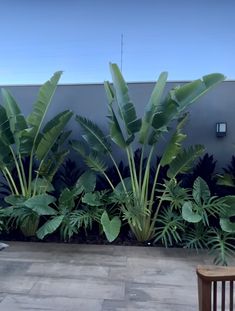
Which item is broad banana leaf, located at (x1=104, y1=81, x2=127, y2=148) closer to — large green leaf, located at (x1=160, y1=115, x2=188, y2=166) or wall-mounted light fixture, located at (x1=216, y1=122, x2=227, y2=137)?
large green leaf, located at (x1=160, y1=115, x2=188, y2=166)

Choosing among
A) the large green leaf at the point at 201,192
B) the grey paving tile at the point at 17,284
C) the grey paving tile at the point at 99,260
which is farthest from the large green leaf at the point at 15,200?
the large green leaf at the point at 201,192

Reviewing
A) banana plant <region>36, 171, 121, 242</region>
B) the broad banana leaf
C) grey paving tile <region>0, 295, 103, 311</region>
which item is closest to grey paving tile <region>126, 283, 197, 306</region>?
grey paving tile <region>0, 295, 103, 311</region>

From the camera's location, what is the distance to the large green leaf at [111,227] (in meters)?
4.14

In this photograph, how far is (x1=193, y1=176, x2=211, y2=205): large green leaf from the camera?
450 centimetres

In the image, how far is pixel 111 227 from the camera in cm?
429

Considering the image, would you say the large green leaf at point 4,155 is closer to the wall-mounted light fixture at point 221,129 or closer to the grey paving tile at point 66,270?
the grey paving tile at point 66,270

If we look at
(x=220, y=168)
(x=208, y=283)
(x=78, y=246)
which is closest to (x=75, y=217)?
(x=78, y=246)

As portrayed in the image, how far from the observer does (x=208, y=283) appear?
1.53 m

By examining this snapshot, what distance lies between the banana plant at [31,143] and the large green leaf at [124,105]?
841 mm

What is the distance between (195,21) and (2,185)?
528cm

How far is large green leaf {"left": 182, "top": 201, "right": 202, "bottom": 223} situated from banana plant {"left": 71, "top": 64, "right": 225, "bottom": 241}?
1.61 feet

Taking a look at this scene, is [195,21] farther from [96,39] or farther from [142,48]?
[96,39]

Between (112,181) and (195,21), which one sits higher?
Answer: (195,21)

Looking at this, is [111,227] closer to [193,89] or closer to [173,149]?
[173,149]
